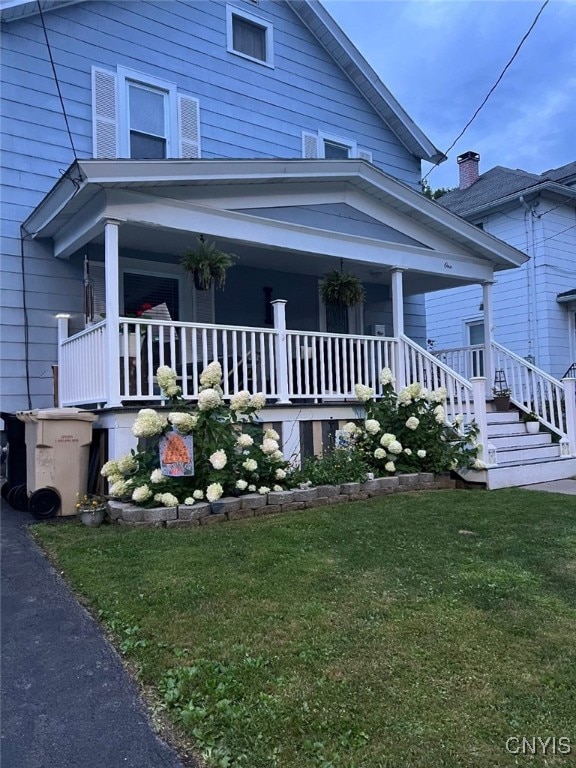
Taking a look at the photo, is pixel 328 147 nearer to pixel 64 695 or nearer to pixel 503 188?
pixel 503 188

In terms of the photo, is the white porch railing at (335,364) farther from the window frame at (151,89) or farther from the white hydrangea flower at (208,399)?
the window frame at (151,89)

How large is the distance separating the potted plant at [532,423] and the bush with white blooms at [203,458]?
458cm

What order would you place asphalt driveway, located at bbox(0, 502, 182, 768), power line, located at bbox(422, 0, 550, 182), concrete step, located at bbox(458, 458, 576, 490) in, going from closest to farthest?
asphalt driveway, located at bbox(0, 502, 182, 768) → concrete step, located at bbox(458, 458, 576, 490) → power line, located at bbox(422, 0, 550, 182)

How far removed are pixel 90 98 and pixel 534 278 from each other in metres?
10.6

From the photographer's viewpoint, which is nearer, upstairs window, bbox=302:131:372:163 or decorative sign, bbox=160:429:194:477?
decorative sign, bbox=160:429:194:477

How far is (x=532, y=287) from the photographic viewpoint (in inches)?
555

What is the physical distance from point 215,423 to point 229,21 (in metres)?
7.84

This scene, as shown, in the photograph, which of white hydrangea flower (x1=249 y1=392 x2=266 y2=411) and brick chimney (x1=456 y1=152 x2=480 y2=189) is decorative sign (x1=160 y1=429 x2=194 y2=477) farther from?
brick chimney (x1=456 y1=152 x2=480 y2=189)

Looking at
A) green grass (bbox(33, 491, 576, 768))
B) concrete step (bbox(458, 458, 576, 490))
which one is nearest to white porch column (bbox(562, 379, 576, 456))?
concrete step (bbox(458, 458, 576, 490))

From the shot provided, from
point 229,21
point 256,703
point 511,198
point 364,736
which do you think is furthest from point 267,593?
point 511,198

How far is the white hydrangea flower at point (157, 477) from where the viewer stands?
17.0 ft

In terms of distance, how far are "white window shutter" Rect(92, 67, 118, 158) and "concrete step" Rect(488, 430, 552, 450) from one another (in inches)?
266

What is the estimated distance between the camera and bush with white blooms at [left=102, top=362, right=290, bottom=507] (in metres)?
5.27

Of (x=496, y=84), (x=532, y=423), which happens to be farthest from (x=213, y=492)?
(x=496, y=84)
